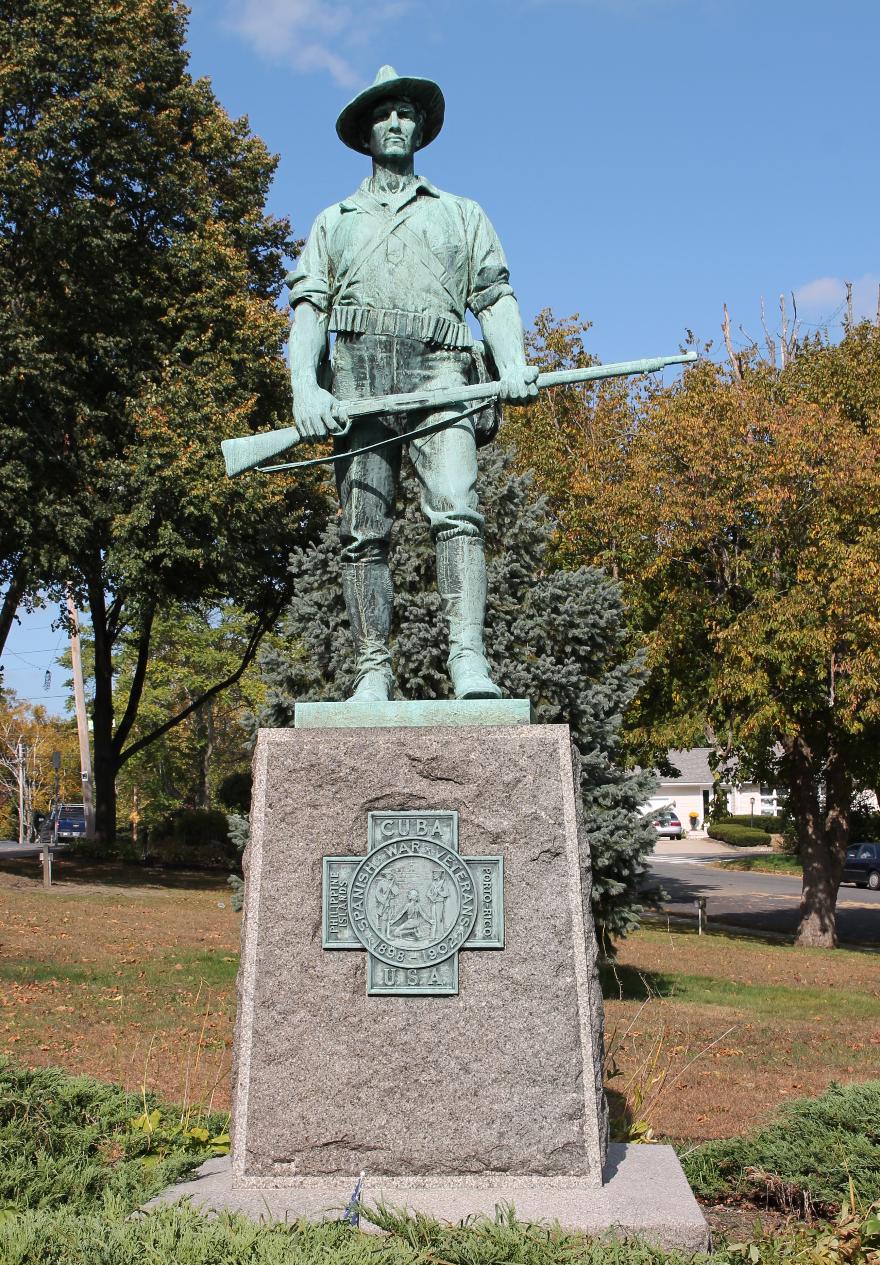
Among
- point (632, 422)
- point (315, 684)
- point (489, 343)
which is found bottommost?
point (315, 684)

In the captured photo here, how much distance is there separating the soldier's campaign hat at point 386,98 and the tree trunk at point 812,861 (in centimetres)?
1724

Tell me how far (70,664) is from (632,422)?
24607 millimetres

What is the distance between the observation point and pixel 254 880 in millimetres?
4379

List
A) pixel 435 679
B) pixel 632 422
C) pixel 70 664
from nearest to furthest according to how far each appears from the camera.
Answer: pixel 435 679
pixel 632 422
pixel 70 664

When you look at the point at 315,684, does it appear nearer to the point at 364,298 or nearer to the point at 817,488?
the point at 364,298

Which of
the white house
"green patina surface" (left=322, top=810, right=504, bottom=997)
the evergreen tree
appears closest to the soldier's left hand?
"green patina surface" (left=322, top=810, right=504, bottom=997)

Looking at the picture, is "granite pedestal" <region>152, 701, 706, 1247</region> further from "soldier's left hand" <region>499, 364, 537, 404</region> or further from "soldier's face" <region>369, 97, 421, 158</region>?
"soldier's face" <region>369, 97, 421, 158</region>

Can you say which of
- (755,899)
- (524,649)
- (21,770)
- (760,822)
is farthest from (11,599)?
(760,822)

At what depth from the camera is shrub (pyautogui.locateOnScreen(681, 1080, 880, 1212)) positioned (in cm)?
500

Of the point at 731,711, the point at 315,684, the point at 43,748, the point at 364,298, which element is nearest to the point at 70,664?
the point at 43,748

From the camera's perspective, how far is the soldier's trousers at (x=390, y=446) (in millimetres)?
4926

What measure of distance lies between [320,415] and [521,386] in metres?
0.77

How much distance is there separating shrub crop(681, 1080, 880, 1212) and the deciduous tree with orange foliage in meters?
13.1

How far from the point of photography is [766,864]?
139ft
